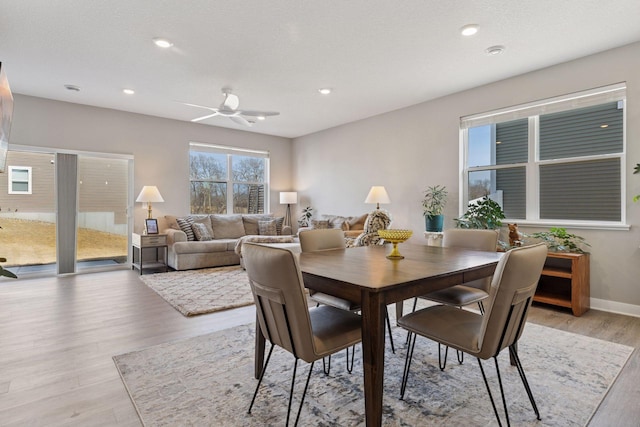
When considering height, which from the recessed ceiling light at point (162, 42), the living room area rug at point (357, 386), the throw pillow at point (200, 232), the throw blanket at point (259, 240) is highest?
the recessed ceiling light at point (162, 42)

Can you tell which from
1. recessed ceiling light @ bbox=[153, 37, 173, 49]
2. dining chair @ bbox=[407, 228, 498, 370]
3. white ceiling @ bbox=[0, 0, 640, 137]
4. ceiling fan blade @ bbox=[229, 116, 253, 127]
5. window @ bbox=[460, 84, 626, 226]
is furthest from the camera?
ceiling fan blade @ bbox=[229, 116, 253, 127]

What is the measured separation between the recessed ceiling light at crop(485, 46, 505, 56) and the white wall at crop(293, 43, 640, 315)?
172 mm

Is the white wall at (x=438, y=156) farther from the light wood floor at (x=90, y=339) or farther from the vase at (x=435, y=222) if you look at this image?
the light wood floor at (x=90, y=339)

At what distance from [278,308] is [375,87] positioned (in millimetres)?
3768

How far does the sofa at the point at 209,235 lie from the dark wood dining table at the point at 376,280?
11.9 feet

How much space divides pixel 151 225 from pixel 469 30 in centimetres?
518

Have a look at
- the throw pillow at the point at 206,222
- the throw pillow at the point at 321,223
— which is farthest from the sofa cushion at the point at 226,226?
the throw pillow at the point at 321,223

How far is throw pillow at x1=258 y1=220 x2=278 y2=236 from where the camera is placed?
6684 mm

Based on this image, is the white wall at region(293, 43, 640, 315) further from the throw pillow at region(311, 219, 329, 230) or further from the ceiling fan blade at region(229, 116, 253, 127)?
the ceiling fan blade at region(229, 116, 253, 127)

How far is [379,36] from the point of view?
313 centimetres

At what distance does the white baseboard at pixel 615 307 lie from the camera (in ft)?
10.9

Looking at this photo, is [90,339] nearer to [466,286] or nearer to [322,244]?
[322,244]

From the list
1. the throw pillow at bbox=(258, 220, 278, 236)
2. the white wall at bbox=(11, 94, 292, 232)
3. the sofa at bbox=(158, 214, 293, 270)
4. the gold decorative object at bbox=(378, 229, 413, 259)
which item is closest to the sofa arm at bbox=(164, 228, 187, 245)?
the sofa at bbox=(158, 214, 293, 270)

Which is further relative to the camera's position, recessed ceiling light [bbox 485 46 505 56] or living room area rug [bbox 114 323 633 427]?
recessed ceiling light [bbox 485 46 505 56]
